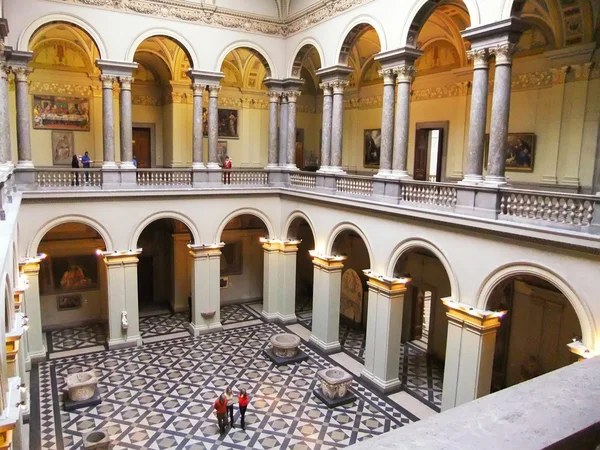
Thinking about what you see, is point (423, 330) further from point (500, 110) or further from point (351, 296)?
point (500, 110)

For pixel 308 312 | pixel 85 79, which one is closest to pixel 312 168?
pixel 308 312

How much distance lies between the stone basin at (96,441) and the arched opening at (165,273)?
8.18m

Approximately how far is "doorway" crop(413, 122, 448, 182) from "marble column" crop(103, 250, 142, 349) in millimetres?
9987

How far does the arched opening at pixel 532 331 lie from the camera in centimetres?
1260

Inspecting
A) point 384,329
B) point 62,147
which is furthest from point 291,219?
point 62,147

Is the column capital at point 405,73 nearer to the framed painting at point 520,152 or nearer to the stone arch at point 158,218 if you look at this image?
the framed painting at point 520,152

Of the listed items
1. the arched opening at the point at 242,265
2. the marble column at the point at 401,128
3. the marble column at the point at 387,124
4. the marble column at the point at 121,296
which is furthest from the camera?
the arched opening at the point at 242,265

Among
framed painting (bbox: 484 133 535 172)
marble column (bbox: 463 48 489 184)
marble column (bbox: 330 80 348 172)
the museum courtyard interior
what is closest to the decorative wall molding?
the museum courtyard interior

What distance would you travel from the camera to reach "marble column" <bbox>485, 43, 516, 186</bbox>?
980 cm

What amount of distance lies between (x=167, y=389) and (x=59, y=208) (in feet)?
20.4

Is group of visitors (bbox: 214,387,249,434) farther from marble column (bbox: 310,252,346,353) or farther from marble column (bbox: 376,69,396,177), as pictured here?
marble column (bbox: 376,69,396,177)

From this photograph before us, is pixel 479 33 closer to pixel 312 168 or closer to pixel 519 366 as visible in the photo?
pixel 519 366

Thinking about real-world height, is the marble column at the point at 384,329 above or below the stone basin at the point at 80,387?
above

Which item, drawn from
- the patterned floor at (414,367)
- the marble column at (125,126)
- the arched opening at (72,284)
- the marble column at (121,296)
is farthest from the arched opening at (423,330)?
the arched opening at (72,284)
